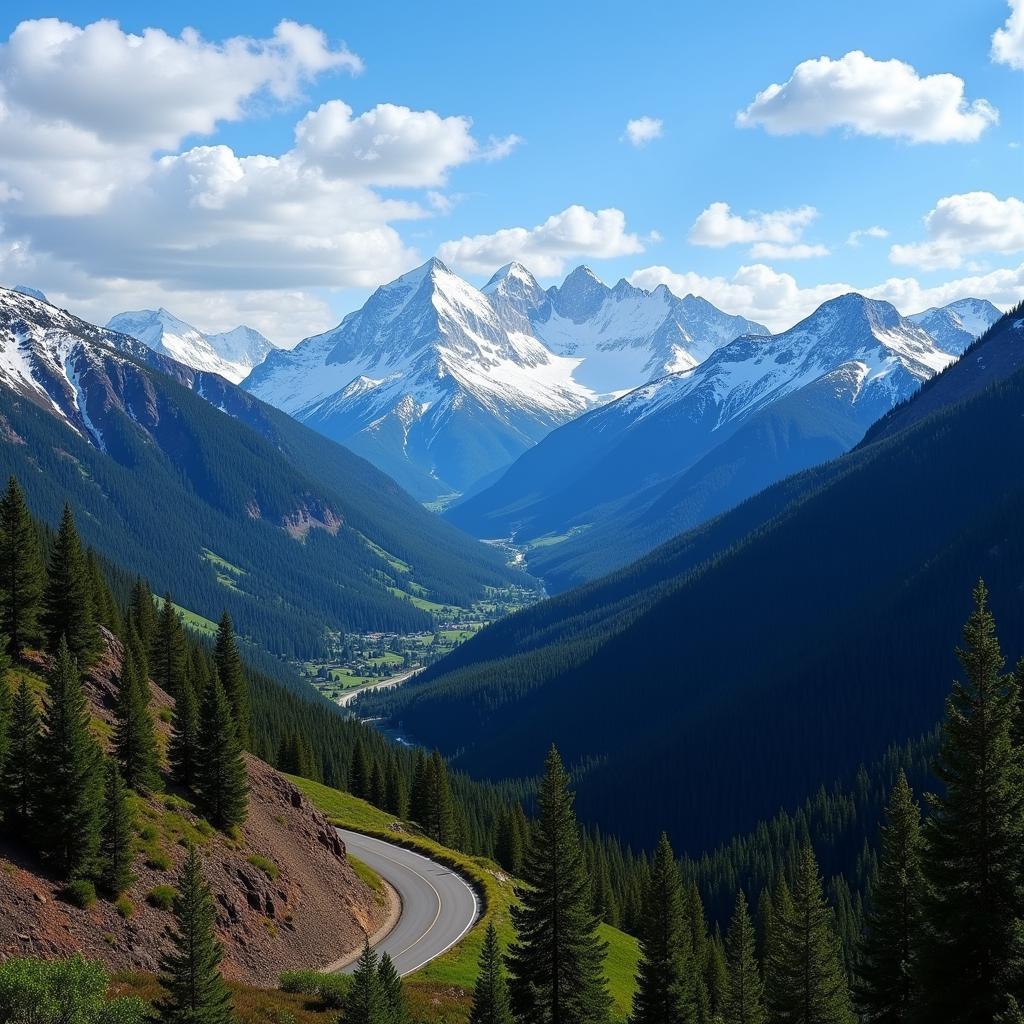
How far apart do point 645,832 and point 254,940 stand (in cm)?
14248

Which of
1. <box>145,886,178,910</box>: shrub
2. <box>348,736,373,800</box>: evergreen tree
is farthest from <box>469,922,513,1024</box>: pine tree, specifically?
<box>348,736,373,800</box>: evergreen tree

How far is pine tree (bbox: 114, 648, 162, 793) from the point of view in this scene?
63.0 m

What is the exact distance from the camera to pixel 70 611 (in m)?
72.8

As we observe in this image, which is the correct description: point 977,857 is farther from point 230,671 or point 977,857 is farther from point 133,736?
point 230,671

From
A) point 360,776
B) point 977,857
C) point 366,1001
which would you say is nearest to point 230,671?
point 360,776

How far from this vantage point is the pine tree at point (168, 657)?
3632 inches

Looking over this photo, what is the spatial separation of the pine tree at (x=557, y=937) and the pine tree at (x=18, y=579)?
39675 mm

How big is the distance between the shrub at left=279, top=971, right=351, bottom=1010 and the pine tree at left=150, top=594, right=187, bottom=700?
40.7m

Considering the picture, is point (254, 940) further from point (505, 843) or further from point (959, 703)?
point (505, 843)

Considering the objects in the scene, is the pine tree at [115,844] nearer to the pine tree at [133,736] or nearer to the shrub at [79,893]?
the shrub at [79,893]

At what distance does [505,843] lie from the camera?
11625cm

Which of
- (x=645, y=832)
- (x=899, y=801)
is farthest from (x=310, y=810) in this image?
(x=645, y=832)

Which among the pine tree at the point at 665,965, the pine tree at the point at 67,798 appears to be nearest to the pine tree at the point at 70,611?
the pine tree at the point at 67,798

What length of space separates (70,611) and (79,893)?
27.0 metres
